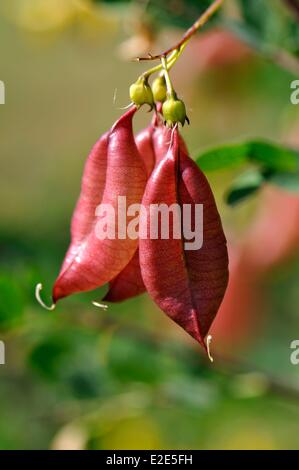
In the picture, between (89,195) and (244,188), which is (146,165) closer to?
(89,195)

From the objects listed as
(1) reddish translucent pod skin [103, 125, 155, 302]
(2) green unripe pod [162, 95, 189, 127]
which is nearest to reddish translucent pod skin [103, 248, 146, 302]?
(1) reddish translucent pod skin [103, 125, 155, 302]

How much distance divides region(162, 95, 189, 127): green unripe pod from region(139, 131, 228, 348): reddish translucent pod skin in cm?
1

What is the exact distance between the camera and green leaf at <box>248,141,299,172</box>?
105 centimetres

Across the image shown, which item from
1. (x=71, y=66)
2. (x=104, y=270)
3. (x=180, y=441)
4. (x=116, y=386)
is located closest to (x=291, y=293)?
(x=180, y=441)

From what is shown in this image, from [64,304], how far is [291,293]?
0.59 meters

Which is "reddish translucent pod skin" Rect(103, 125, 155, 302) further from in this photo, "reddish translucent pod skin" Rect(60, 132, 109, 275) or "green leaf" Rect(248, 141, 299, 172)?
"green leaf" Rect(248, 141, 299, 172)

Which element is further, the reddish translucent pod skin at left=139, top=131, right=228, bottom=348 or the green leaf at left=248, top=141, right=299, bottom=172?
the green leaf at left=248, top=141, right=299, bottom=172

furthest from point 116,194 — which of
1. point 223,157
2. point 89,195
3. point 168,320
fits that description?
point 168,320

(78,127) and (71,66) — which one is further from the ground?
(71,66)

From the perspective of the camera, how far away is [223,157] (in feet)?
3.36

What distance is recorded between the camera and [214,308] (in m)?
0.81

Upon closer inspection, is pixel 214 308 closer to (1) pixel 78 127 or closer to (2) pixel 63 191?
(2) pixel 63 191

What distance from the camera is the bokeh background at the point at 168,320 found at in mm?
1406

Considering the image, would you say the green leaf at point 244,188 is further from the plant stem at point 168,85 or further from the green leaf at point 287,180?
the plant stem at point 168,85
